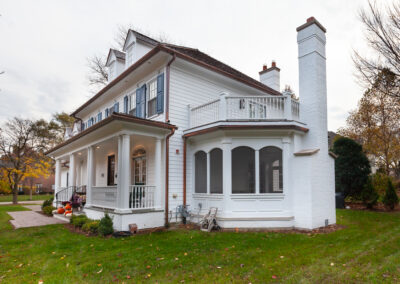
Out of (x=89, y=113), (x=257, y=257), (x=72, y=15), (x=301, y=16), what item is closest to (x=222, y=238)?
(x=257, y=257)

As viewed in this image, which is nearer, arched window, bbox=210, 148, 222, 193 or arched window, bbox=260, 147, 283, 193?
arched window, bbox=260, 147, 283, 193

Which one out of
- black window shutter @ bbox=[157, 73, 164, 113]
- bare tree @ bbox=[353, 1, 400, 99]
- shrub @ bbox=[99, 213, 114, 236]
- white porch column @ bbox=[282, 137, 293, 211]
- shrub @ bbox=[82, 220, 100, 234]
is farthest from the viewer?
black window shutter @ bbox=[157, 73, 164, 113]

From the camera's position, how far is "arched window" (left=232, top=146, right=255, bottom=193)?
29.2 feet

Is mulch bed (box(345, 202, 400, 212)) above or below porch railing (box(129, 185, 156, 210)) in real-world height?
below

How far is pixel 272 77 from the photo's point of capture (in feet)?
53.5

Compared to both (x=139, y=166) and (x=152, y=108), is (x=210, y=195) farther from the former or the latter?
(x=152, y=108)

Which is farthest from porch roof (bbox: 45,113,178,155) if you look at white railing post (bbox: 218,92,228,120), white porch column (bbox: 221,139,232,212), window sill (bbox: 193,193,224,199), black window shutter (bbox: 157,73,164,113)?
window sill (bbox: 193,193,224,199)

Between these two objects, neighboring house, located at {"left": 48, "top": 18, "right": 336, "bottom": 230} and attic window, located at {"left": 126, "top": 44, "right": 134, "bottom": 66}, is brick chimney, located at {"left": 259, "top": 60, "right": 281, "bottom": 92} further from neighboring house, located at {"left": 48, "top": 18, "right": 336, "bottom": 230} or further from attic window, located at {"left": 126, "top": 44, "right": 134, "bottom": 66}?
attic window, located at {"left": 126, "top": 44, "right": 134, "bottom": 66}

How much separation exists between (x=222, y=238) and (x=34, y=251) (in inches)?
182

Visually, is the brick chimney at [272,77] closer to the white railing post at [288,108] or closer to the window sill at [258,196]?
the white railing post at [288,108]

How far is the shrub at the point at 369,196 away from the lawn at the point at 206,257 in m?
5.16

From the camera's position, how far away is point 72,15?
11.0m

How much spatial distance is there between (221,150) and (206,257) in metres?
4.36

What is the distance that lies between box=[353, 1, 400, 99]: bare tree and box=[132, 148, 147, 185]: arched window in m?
8.27
